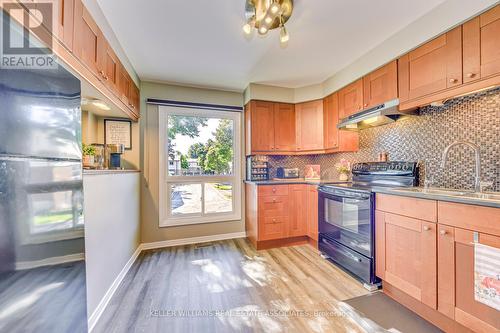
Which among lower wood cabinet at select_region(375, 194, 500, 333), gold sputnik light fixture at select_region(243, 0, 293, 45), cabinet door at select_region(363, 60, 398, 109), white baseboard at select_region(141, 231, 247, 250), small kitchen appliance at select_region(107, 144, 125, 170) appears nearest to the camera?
lower wood cabinet at select_region(375, 194, 500, 333)

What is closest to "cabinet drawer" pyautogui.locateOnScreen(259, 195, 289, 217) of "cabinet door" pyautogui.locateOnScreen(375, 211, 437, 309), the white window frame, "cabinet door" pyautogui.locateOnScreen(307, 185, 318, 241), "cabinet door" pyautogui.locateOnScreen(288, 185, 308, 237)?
"cabinet door" pyautogui.locateOnScreen(288, 185, 308, 237)

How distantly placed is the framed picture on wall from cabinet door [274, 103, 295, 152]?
7.28ft

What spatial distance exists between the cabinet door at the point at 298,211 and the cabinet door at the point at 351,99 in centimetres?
122

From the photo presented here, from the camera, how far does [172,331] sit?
147 cm

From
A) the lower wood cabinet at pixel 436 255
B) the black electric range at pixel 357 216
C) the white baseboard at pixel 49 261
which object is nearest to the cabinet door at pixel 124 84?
the white baseboard at pixel 49 261

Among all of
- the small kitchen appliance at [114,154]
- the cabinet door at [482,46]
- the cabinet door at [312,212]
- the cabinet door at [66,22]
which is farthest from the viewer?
the cabinet door at [312,212]

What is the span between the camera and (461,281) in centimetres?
133

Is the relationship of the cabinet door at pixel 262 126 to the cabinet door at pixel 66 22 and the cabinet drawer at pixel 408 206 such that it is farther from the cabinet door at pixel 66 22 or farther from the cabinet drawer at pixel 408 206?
the cabinet door at pixel 66 22

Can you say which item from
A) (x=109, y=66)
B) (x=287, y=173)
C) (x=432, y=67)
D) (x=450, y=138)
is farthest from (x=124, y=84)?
(x=450, y=138)

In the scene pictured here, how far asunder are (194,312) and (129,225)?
4.55 feet

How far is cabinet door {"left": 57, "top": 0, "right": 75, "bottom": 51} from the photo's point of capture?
3.72 ft

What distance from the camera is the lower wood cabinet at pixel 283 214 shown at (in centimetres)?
294

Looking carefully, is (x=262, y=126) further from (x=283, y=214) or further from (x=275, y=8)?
(x=275, y=8)

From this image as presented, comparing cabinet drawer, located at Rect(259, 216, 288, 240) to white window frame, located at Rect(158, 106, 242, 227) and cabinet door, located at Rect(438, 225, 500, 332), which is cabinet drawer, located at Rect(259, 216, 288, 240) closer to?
white window frame, located at Rect(158, 106, 242, 227)
